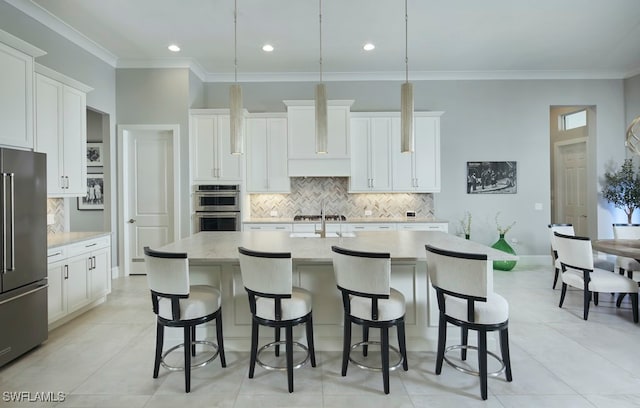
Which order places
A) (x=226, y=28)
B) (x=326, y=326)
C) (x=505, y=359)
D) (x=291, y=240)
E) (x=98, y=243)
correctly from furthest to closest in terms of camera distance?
1. (x=226, y=28)
2. (x=98, y=243)
3. (x=291, y=240)
4. (x=326, y=326)
5. (x=505, y=359)

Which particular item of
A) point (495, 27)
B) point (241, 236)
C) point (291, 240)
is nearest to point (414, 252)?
point (291, 240)

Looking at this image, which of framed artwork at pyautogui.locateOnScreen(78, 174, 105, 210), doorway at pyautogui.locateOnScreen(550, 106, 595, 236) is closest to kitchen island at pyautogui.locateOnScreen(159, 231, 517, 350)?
framed artwork at pyautogui.locateOnScreen(78, 174, 105, 210)

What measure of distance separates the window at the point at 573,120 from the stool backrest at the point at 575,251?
3.95m

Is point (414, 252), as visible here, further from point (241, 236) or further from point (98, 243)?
point (98, 243)

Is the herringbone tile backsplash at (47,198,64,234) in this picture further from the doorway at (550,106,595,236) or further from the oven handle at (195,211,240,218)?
the doorway at (550,106,595,236)

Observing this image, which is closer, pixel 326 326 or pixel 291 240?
pixel 326 326

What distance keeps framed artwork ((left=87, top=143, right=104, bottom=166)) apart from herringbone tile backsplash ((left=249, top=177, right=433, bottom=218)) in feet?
9.27

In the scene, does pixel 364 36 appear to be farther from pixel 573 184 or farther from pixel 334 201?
pixel 573 184

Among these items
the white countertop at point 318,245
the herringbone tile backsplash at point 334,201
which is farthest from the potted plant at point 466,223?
the white countertop at point 318,245

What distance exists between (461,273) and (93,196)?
6120 millimetres

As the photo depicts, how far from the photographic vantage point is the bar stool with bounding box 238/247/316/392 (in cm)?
207

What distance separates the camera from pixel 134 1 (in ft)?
11.5

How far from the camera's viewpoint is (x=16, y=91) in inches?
108

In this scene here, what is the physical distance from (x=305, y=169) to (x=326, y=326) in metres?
3.01
